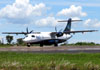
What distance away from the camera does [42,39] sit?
239ft

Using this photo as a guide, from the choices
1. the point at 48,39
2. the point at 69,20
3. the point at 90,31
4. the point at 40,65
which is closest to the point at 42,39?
the point at 48,39

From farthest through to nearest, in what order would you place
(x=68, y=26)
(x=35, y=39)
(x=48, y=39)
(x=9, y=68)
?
1. (x=68, y=26)
2. (x=48, y=39)
3. (x=35, y=39)
4. (x=9, y=68)

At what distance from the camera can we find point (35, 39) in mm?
70188

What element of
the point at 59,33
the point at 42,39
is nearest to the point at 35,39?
the point at 42,39

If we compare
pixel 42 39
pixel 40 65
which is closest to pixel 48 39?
pixel 42 39

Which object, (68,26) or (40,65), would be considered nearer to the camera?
(40,65)

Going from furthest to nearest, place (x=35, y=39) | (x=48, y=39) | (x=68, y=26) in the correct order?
(x=68, y=26) < (x=48, y=39) < (x=35, y=39)

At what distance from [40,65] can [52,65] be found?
0.67 m

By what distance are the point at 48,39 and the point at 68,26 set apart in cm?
1381

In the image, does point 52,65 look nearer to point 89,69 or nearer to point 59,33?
point 89,69

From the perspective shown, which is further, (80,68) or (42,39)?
(42,39)

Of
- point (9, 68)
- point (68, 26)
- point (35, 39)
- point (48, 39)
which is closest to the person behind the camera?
point (9, 68)

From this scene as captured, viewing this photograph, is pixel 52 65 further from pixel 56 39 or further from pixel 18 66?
pixel 56 39

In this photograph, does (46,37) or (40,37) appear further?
(46,37)
